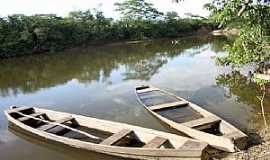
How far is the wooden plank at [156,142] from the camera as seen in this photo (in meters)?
6.18

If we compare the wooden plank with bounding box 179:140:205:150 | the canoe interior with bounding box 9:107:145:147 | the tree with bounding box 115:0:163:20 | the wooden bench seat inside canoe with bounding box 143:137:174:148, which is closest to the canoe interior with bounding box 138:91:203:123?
the canoe interior with bounding box 9:107:145:147

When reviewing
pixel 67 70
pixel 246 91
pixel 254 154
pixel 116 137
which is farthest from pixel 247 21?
pixel 67 70

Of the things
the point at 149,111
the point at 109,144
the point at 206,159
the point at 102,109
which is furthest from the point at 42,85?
the point at 206,159

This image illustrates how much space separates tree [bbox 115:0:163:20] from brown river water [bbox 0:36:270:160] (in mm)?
18382

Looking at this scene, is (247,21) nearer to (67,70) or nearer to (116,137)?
(116,137)

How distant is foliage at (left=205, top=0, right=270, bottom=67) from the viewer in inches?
208

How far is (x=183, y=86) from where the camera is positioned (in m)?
12.2

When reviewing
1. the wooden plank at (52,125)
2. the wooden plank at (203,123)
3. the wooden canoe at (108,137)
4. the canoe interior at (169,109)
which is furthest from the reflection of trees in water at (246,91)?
the wooden plank at (52,125)

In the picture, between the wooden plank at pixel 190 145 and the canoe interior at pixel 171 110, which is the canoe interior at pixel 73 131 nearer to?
the wooden plank at pixel 190 145

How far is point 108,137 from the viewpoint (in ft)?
24.4

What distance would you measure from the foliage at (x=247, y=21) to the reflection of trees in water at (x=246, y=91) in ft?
5.56

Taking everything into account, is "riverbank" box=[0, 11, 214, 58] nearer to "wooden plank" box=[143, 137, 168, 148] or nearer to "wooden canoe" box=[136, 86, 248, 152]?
"wooden canoe" box=[136, 86, 248, 152]

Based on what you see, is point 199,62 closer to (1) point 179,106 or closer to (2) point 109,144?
(1) point 179,106

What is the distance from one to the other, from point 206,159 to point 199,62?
12091 mm
